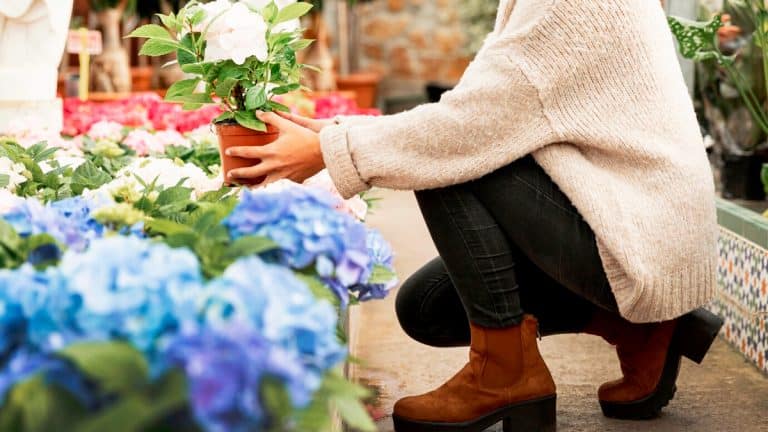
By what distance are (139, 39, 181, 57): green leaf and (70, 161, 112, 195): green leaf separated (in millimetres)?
250

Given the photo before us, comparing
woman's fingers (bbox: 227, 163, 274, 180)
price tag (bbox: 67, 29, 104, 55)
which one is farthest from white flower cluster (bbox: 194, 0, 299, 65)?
price tag (bbox: 67, 29, 104, 55)

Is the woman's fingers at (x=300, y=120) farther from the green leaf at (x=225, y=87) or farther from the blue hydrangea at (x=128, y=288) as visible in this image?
the blue hydrangea at (x=128, y=288)

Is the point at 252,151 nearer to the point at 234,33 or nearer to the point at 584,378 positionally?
the point at 234,33

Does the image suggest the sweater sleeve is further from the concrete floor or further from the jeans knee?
the concrete floor

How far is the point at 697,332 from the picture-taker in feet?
7.55

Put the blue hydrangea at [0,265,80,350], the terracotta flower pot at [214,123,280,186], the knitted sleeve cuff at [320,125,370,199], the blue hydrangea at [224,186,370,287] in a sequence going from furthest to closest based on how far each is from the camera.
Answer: the terracotta flower pot at [214,123,280,186] → the knitted sleeve cuff at [320,125,370,199] → the blue hydrangea at [224,186,370,287] → the blue hydrangea at [0,265,80,350]

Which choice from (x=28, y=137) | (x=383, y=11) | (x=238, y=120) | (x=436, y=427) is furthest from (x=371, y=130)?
(x=383, y=11)

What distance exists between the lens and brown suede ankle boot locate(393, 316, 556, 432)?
213cm

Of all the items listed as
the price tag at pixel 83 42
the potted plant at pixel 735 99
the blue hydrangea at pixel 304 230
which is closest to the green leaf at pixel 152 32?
the blue hydrangea at pixel 304 230

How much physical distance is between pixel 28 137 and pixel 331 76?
5.73 m

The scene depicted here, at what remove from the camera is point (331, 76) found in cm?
881

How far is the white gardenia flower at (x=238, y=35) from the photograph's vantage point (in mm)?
2018

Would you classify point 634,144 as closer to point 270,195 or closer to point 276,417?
point 270,195

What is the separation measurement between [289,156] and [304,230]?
685 mm
